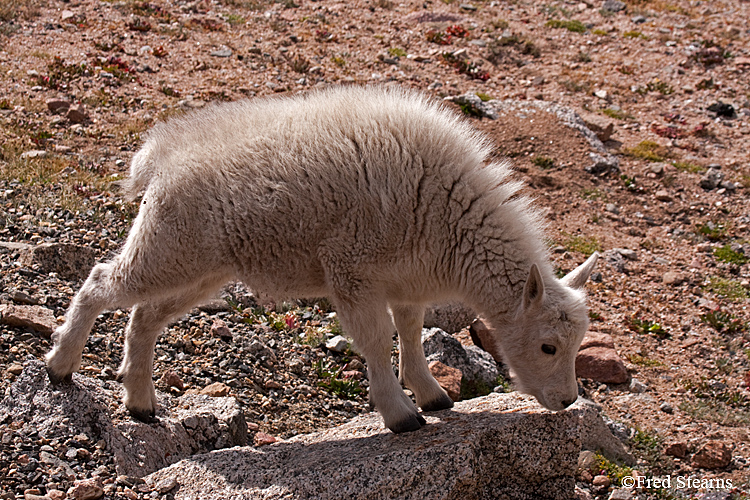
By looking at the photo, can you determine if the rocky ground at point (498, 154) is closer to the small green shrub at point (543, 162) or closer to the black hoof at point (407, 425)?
the small green shrub at point (543, 162)

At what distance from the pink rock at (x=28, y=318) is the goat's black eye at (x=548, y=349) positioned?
4365 millimetres

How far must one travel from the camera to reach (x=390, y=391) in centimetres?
554

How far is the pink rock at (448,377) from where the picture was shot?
7180mm

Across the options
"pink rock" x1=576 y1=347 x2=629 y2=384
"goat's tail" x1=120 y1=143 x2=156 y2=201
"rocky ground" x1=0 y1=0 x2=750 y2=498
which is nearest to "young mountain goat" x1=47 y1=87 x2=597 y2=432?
"goat's tail" x1=120 y1=143 x2=156 y2=201

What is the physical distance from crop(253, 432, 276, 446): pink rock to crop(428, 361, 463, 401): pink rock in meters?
1.90

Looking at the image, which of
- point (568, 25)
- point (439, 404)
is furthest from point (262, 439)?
point (568, 25)

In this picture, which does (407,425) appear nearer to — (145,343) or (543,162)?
(145,343)

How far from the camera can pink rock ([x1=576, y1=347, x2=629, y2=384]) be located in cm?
812

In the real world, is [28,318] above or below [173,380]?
above

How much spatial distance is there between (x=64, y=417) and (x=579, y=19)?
2056 cm

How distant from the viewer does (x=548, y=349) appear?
17.7 ft

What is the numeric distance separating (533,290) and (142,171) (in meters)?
3.45

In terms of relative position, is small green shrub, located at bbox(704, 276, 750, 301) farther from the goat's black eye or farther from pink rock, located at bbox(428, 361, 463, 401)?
the goat's black eye

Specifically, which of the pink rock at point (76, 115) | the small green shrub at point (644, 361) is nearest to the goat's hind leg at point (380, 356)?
the small green shrub at point (644, 361)
